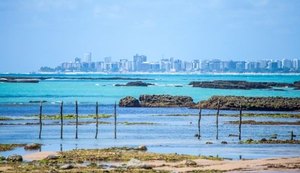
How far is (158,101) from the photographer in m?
123

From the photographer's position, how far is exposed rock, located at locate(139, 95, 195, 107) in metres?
121

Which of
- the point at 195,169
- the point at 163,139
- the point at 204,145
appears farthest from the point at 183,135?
the point at 195,169

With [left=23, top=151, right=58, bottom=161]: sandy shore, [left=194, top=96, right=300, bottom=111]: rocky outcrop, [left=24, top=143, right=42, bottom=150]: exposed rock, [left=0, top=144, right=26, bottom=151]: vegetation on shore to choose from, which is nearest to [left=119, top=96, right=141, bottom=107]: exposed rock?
[left=194, top=96, right=300, bottom=111]: rocky outcrop

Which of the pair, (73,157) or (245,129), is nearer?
(73,157)

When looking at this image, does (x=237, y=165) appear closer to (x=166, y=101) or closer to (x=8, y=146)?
(x=8, y=146)

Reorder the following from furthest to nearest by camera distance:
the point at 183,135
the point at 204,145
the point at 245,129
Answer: the point at 245,129 < the point at 183,135 < the point at 204,145

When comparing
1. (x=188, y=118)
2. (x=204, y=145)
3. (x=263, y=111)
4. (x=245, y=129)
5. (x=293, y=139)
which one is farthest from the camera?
(x=263, y=111)

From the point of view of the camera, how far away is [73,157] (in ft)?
153

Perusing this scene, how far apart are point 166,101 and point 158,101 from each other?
1.31 metres

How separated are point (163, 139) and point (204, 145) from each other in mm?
5894

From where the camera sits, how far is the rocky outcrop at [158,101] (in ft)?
392

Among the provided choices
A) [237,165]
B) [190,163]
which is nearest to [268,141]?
[237,165]

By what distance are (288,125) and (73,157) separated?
37961 millimetres

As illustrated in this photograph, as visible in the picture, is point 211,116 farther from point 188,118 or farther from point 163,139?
point 163,139
